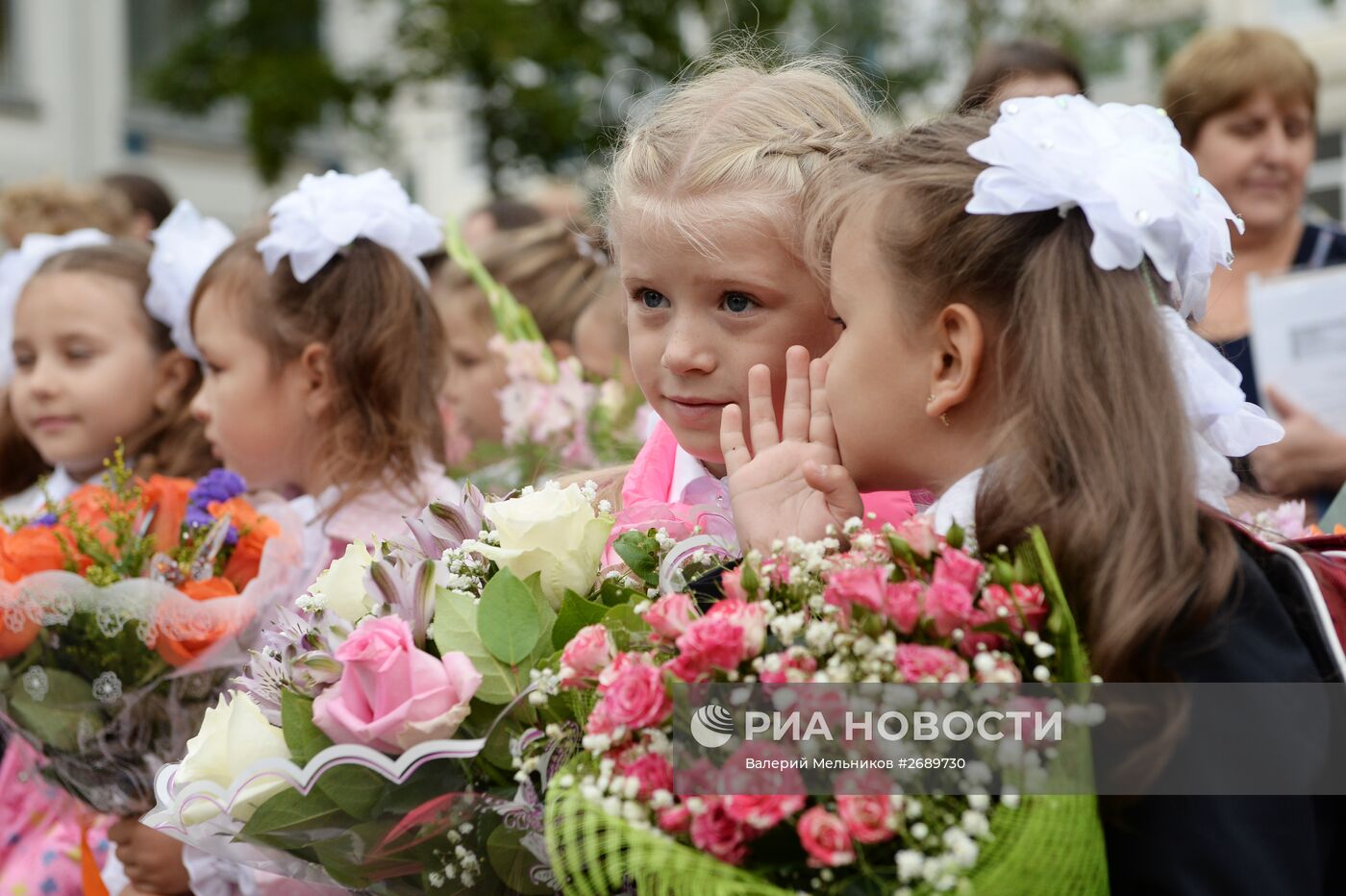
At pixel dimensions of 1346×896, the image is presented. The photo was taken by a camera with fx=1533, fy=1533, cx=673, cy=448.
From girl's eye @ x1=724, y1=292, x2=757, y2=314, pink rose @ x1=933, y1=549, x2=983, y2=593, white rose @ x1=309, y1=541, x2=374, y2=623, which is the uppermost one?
girl's eye @ x1=724, y1=292, x2=757, y2=314

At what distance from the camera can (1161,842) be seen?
166 centimetres

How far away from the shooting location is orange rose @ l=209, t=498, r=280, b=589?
302 centimetres

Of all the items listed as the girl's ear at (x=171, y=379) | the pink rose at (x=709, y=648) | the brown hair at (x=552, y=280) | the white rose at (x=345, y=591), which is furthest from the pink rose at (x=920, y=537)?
the brown hair at (x=552, y=280)

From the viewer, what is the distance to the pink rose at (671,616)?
1729 millimetres

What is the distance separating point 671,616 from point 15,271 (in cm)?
347

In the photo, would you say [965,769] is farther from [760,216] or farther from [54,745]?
[54,745]

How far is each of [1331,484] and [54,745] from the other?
3.25m

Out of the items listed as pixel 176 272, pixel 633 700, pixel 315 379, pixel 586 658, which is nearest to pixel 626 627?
pixel 586 658

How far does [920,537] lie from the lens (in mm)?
1732

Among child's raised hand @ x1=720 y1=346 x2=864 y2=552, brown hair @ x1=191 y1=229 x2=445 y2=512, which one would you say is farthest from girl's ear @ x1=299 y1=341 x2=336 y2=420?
child's raised hand @ x1=720 y1=346 x2=864 y2=552

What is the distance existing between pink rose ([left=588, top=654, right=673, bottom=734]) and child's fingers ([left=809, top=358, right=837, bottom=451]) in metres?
0.58

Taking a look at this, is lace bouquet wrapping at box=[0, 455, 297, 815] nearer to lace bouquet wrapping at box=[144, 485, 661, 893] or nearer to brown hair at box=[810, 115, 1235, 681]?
lace bouquet wrapping at box=[144, 485, 661, 893]

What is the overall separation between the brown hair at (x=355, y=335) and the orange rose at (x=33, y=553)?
795 millimetres

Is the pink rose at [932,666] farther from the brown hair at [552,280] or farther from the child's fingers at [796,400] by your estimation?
the brown hair at [552,280]
